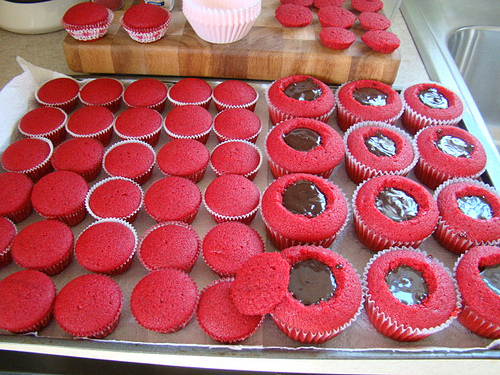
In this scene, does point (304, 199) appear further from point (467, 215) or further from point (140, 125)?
point (140, 125)

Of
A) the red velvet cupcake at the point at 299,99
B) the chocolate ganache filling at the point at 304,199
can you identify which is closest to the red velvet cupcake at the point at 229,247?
the chocolate ganache filling at the point at 304,199

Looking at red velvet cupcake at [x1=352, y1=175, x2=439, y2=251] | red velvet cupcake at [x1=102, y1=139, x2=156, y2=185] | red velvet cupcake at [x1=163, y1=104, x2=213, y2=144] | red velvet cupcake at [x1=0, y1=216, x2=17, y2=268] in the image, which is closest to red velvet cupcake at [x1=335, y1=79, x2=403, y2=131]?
red velvet cupcake at [x1=352, y1=175, x2=439, y2=251]

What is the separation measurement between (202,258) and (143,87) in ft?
2.82

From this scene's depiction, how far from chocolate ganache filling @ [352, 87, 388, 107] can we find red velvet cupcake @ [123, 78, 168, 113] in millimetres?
838

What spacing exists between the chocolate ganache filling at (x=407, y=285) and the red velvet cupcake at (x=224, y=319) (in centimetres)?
40

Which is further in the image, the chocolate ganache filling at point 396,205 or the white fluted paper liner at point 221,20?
the white fluted paper liner at point 221,20

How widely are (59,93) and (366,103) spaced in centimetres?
133

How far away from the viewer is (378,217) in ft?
4.53

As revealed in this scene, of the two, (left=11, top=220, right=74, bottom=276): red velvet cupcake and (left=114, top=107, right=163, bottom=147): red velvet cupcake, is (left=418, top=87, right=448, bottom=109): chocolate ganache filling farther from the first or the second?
(left=11, top=220, right=74, bottom=276): red velvet cupcake

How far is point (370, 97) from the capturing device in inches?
70.2

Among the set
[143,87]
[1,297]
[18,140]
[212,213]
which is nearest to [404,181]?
[212,213]

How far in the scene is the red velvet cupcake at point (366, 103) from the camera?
68.1 inches

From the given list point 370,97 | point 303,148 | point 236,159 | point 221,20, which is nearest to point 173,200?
point 236,159

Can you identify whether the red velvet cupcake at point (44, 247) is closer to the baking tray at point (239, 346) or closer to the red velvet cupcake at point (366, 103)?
the baking tray at point (239, 346)
